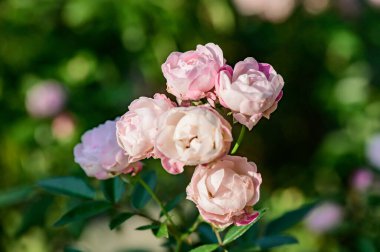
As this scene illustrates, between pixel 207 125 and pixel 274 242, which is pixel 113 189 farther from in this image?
pixel 207 125

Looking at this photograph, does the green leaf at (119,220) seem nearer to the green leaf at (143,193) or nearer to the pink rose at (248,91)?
the green leaf at (143,193)

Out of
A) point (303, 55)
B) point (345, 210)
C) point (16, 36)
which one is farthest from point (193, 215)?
point (303, 55)

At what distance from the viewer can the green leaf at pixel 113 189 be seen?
120 centimetres

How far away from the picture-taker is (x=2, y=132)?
2.91 m

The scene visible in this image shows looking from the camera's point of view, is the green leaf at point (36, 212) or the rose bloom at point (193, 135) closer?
the rose bloom at point (193, 135)

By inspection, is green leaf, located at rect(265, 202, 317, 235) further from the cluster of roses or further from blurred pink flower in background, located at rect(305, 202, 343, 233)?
blurred pink flower in background, located at rect(305, 202, 343, 233)

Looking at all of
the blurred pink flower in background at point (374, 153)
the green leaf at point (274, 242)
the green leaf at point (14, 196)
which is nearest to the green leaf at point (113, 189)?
the green leaf at point (274, 242)

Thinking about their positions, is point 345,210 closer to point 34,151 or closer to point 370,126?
point 370,126

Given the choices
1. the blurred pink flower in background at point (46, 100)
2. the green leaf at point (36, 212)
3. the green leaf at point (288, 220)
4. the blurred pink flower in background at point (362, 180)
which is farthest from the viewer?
the blurred pink flower in background at point (46, 100)

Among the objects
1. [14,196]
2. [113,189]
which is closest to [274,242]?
[113,189]

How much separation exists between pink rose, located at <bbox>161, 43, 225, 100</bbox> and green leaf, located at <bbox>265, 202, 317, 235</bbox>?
0.55 meters

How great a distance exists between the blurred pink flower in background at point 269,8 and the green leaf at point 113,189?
6.85ft

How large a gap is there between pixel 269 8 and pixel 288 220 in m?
Answer: 2.11

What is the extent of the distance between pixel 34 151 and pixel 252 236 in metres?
1.70
